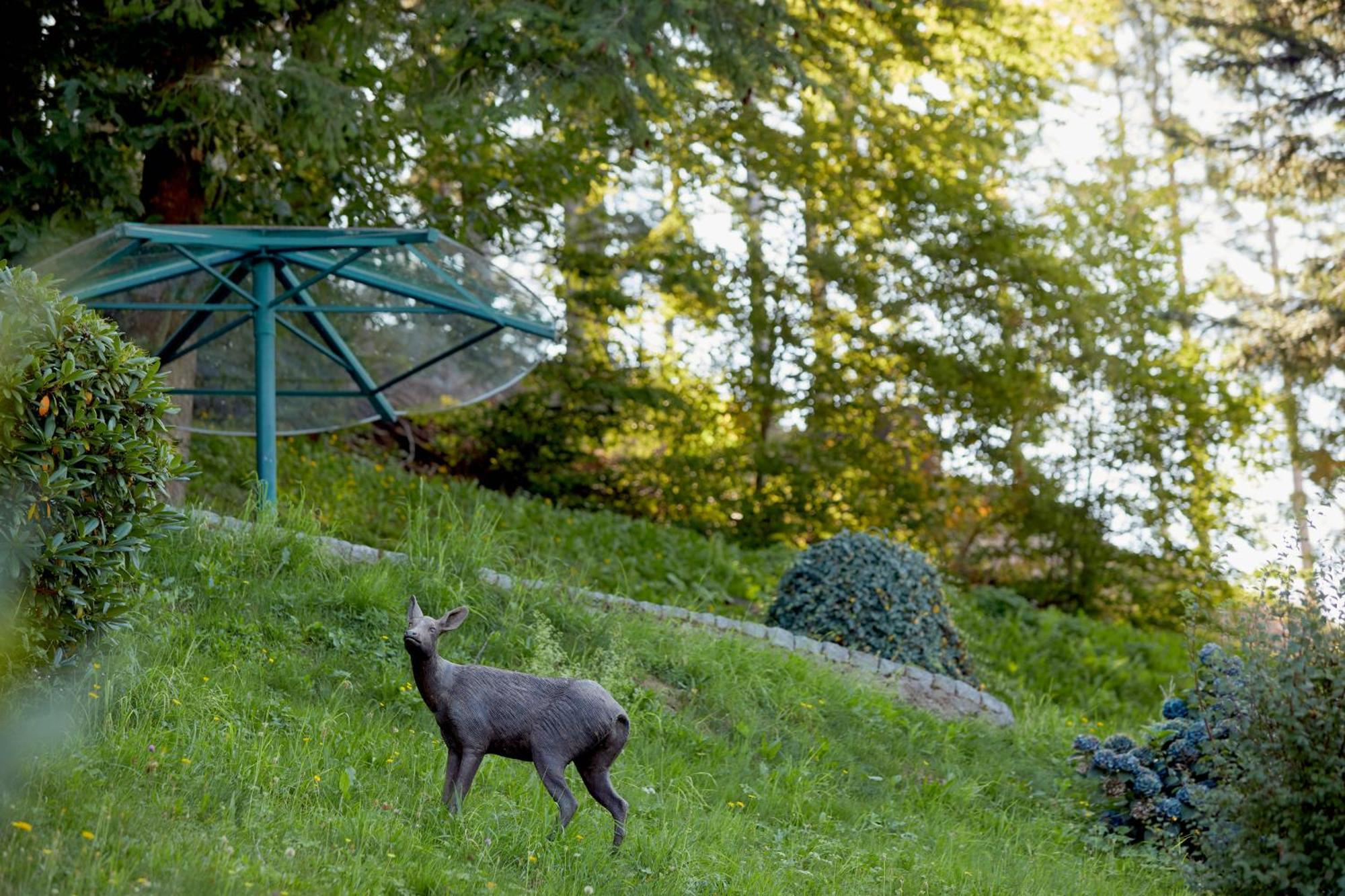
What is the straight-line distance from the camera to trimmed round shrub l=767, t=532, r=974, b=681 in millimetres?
9750

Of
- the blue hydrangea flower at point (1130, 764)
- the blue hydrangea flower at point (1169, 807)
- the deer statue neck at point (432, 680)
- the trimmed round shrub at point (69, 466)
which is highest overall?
the trimmed round shrub at point (69, 466)

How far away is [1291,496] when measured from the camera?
15656 mm

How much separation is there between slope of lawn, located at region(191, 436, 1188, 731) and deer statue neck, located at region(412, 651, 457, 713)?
4721 mm

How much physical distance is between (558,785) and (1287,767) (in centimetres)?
258

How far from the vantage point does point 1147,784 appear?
6.98m

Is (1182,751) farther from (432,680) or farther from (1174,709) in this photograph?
Answer: (432,680)

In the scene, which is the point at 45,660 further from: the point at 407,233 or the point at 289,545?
the point at 407,233

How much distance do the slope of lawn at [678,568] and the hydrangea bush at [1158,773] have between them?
2124 mm

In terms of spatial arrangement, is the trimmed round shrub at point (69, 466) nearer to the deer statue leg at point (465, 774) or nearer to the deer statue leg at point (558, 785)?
the deer statue leg at point (465, 774)

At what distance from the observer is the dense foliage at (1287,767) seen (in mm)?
4637

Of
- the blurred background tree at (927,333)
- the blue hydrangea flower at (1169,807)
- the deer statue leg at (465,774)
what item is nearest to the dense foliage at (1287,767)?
the blue hydrangea flower at (1169,807)

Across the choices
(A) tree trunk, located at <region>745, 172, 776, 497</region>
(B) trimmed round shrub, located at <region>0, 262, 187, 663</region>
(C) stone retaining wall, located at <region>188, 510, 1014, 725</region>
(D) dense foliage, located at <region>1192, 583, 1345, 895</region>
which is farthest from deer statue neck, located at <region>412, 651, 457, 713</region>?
(A) tree trunk, located at <region>745, 172, 776, 497</region>

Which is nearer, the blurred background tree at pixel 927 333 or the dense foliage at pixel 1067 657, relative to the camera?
the dense foliage at pixel 1067 657

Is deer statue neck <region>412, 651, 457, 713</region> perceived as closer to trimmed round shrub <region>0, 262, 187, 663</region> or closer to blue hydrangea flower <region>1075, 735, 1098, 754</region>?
trimmed round shrub <region>0, 262, 187, 663</region>
